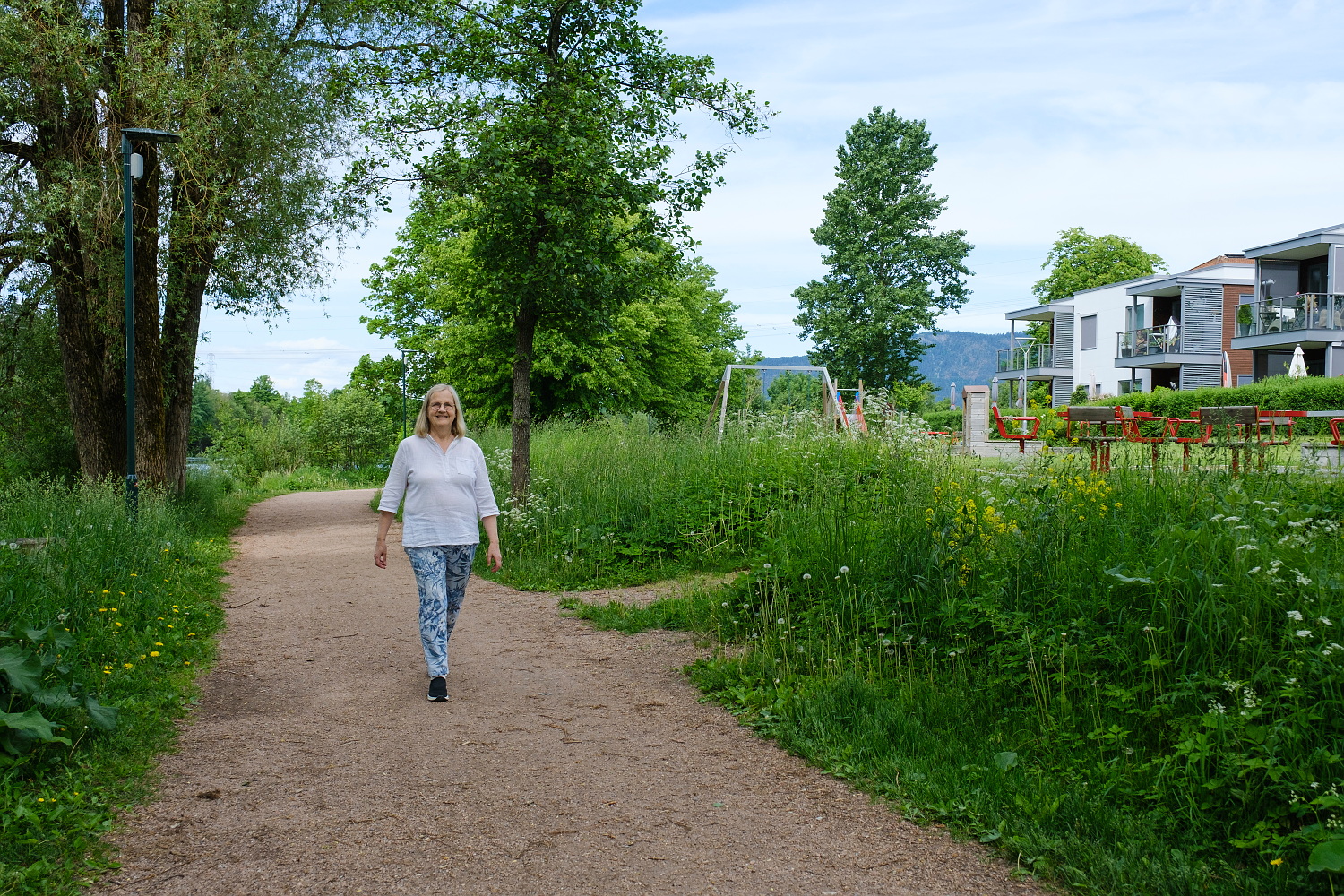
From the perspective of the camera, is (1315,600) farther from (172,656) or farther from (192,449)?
(192,449)

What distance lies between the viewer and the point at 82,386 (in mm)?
15664

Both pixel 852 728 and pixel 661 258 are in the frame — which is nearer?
pixel 852 728

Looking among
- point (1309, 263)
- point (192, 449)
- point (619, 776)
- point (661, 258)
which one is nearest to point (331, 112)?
point (661, 258)

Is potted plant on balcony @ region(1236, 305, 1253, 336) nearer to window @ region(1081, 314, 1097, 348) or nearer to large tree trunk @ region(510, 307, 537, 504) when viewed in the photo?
window @ region(1081, 314, 1097, 348)

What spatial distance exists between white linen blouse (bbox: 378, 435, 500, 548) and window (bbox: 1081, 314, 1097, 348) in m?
49.5

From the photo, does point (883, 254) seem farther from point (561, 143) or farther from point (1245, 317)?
point (561, 143)

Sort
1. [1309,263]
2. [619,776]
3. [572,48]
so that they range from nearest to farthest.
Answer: [619,776] → [572,48] → [1309,263]

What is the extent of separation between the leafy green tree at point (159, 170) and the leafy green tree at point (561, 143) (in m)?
1.83

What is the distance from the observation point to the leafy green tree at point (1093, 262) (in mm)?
65625

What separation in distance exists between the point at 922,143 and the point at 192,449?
71.9 m

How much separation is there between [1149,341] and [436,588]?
43.9m

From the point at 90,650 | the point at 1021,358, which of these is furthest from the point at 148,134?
the point at 1021,358

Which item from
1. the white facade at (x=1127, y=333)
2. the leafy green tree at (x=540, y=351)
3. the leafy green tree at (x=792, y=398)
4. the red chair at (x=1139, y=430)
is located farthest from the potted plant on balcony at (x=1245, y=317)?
the red chair at (x=1139, y=430)

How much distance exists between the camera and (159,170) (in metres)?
14.9
